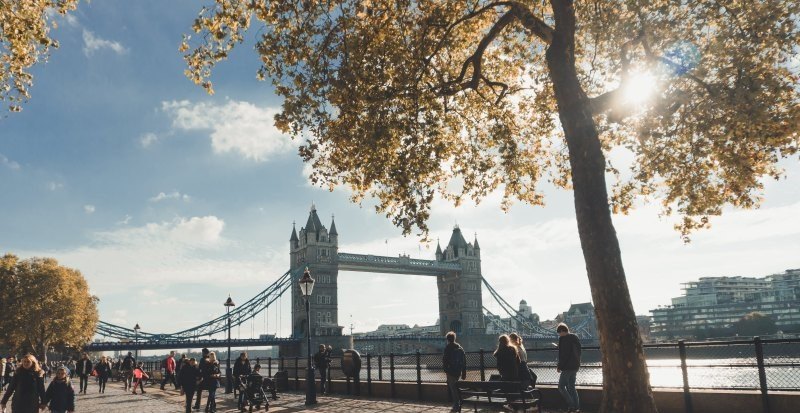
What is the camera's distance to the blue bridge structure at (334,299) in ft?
294

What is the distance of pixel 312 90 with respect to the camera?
508 inches

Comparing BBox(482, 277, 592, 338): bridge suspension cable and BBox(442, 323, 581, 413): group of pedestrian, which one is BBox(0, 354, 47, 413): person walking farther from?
BBox(482, 277, 592, 338): bridge suspension cable

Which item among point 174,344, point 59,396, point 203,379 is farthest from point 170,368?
point 174,344

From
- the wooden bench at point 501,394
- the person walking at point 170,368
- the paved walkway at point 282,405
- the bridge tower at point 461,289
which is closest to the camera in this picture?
the wooden bench at point 501,394

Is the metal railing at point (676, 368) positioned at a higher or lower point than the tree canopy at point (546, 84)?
lower

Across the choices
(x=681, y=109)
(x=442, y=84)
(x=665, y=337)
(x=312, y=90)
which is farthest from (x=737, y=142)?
(x=665, y=337)

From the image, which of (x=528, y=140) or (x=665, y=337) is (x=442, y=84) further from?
(x=665, y=337)

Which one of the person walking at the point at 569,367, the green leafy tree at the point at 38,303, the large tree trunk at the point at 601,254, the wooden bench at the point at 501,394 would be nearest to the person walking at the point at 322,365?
the wooden bench at the point at 501,394

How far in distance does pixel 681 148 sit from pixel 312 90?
9.55 meters

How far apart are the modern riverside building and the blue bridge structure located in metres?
23.5

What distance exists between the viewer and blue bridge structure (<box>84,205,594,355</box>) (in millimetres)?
89625

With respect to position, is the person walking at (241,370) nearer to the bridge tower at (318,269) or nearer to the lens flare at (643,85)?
the lens flare at (643,85)

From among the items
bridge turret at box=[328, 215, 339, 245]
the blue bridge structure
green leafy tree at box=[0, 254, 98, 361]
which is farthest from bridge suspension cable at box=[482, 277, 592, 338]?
green leafy tree at box=[0, 254, 98, 361]

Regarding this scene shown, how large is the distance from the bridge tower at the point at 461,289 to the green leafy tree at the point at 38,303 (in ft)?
283
